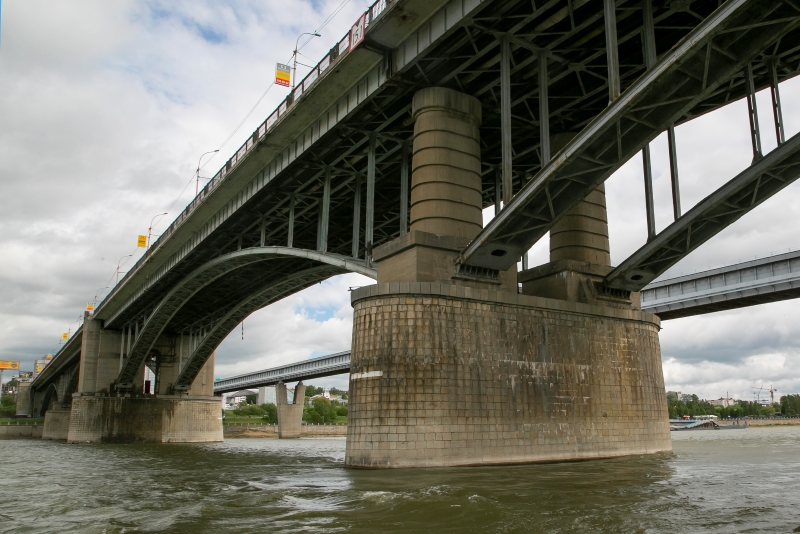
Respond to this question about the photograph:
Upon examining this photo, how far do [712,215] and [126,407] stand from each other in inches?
1874

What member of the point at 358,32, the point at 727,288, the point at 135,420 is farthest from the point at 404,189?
the point at 135,420

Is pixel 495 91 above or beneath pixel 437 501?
above

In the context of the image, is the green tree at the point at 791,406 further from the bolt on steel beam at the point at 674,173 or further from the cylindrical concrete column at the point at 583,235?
the bolt on steel beam at the point at 674,173

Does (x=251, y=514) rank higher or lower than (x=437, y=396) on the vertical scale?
lower

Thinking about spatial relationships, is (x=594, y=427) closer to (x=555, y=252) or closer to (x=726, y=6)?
(x=555, y=252)

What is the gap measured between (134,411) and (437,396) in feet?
140

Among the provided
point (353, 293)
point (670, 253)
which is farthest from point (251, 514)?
point (670, 253)

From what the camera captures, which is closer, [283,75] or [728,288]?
[283,75]

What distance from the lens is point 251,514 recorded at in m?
11.8

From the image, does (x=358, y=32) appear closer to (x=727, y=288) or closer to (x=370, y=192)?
(x=370, y=192)

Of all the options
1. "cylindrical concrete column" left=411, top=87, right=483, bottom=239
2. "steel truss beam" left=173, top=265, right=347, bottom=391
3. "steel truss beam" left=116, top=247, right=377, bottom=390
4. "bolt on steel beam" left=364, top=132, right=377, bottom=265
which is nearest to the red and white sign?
"cylindrical concrete column" left=411, top=87, right=483, bottom=239

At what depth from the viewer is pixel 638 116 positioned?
16641mm

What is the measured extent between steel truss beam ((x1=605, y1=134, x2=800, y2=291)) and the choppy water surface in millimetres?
6052

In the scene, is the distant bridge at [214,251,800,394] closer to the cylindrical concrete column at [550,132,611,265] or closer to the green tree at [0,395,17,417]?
the cylindrical concrete column at [550,132,611,265]
